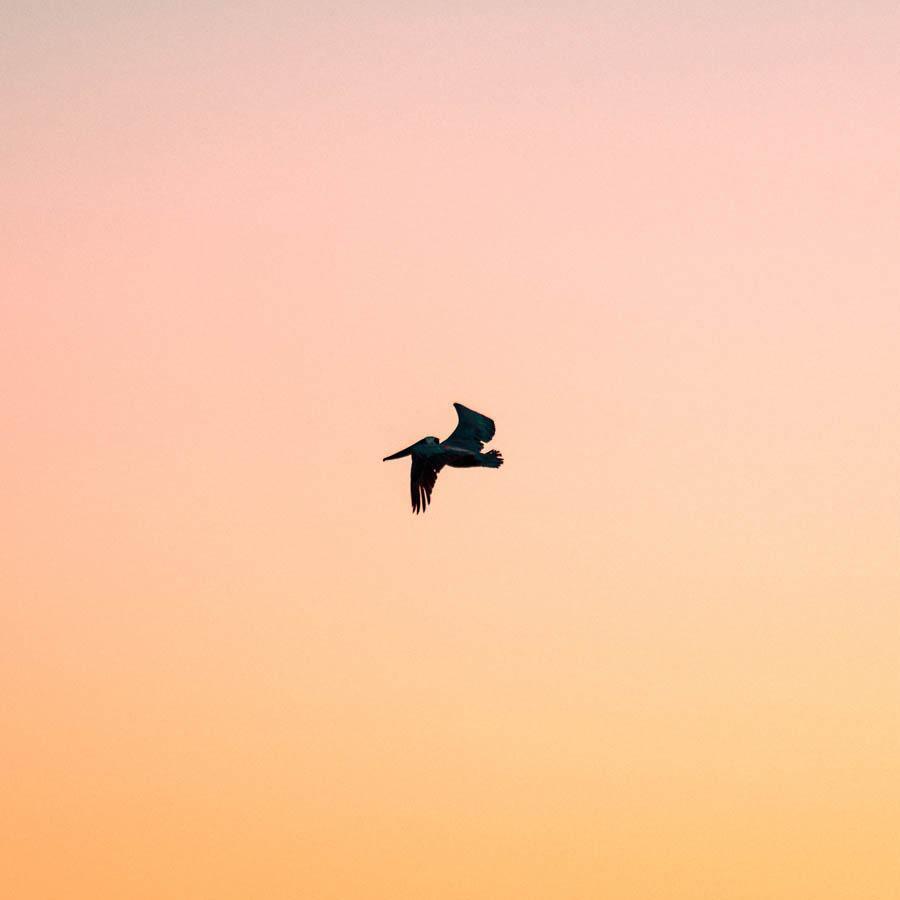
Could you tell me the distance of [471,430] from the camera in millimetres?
33750

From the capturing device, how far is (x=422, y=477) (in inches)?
1342

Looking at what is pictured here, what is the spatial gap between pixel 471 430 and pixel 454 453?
36.3 inches

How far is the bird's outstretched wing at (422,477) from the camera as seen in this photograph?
112 feet

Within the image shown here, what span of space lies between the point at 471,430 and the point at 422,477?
213 cm

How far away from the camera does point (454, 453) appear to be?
33469 millimetres

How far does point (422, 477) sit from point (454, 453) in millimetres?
1389

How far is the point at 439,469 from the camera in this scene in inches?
1350

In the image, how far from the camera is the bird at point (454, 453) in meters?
33.3

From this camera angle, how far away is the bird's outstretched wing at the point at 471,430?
33500 mm

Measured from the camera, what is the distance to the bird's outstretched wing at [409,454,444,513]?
34.1 m

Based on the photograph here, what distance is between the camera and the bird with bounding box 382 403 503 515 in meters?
33.3

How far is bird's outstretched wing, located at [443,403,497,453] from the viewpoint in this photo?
3350cm
